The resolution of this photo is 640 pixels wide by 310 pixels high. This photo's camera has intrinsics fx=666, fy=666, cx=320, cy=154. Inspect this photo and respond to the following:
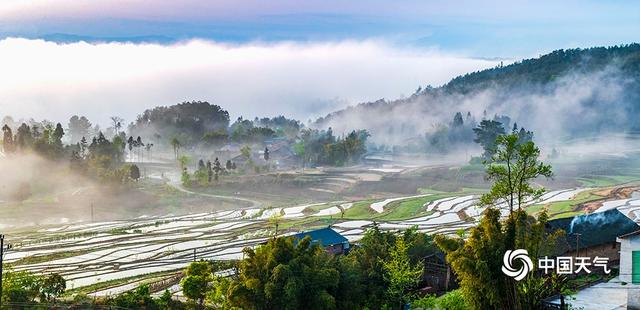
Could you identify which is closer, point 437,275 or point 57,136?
point 437,275

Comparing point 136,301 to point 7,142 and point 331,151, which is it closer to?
point 7,142

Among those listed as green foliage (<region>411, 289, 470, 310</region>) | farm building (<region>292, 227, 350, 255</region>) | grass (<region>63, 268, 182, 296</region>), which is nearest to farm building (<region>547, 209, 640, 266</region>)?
green foliage (<region>411, 289, 470, 310</region>)

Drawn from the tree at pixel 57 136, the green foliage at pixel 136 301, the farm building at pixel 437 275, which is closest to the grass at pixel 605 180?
the farm building at pixel 437 275

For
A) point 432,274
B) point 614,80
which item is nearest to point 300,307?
point 432,274

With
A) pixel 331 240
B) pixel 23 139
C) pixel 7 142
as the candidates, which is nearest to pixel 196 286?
pixel 331 240

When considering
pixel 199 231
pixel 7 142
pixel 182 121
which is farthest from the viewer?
pixel 182 121

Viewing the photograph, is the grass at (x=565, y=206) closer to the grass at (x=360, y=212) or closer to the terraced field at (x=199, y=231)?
the terraced field at (x=199, y=231)
